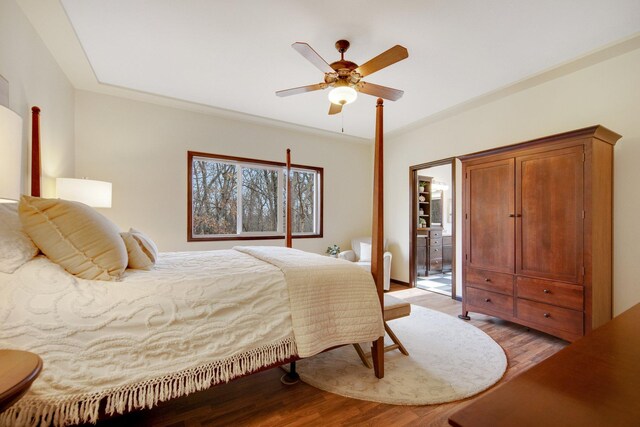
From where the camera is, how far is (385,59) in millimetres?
2086

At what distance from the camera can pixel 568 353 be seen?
695 millimetres

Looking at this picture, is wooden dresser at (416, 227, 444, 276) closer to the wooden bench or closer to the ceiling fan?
the wooden bench

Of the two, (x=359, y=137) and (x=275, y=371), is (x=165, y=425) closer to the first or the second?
(x=275, y=371)

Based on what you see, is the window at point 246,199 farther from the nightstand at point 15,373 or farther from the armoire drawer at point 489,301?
the nightstand at point 15,373

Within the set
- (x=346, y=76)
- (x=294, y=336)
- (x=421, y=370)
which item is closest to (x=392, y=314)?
Result: (x=421, y=370)

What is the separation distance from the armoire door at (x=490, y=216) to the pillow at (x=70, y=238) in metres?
3.29

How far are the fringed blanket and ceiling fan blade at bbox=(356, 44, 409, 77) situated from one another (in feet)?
5.51

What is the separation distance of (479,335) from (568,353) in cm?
241

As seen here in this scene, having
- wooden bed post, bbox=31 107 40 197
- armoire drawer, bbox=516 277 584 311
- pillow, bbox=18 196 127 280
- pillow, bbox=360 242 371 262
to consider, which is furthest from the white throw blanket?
pillow, bbox=360 242 371 262

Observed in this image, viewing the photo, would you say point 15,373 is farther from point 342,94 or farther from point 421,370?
point 342,94

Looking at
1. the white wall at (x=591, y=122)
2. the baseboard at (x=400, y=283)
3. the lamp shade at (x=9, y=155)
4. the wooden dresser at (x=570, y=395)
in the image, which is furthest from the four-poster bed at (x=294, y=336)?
the baseboard at (x=400, y=283)

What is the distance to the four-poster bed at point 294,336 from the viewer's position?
111 cm

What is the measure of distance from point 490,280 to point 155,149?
4378 millimetres

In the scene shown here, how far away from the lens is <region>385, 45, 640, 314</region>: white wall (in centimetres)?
251
